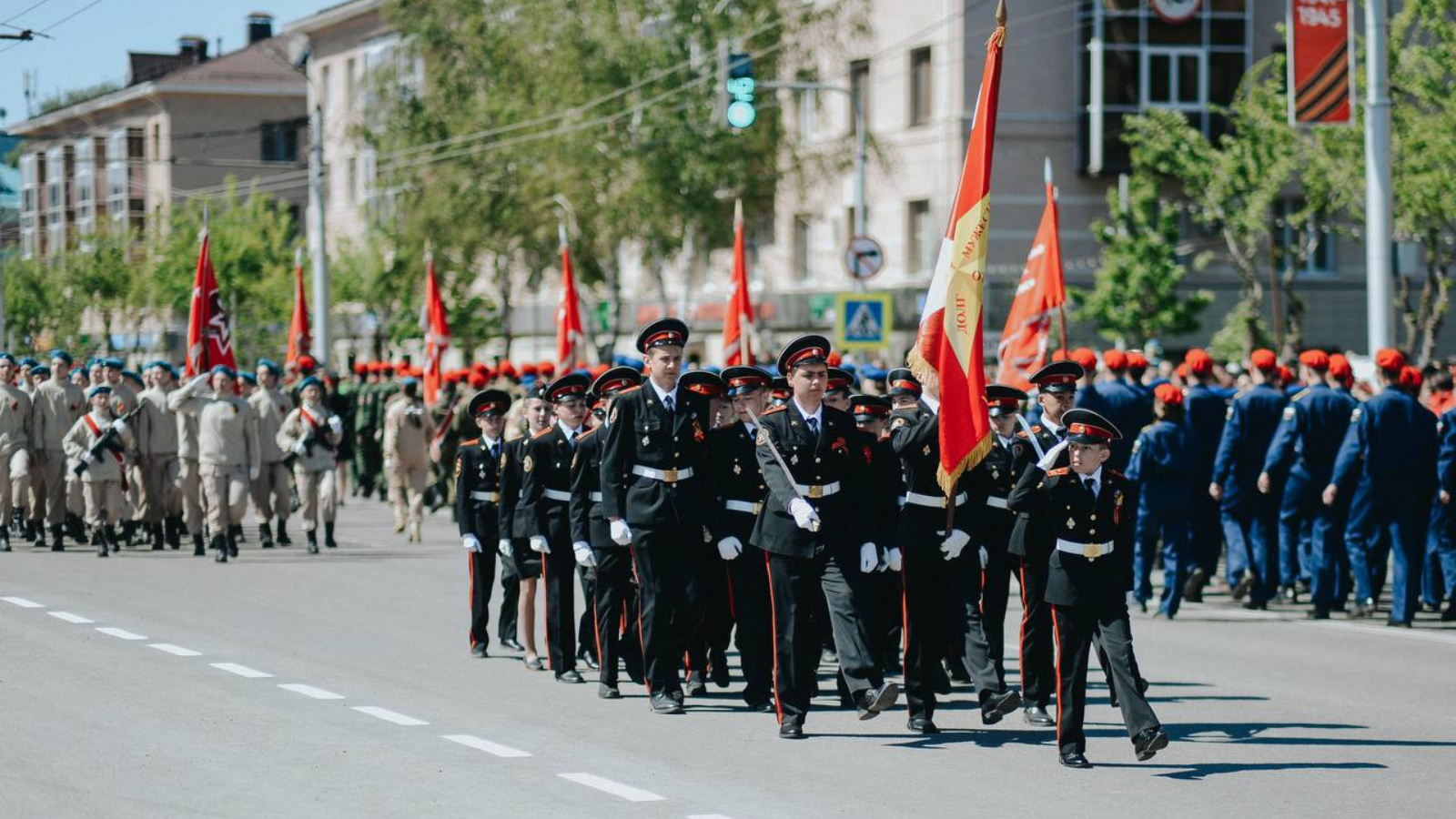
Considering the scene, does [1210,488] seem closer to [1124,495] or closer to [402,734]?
[1124,495]

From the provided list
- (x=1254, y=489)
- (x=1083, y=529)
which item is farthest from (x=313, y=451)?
(x=1083, y=529)

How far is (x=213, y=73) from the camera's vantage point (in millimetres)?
78938

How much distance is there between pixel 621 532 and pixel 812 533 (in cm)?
119

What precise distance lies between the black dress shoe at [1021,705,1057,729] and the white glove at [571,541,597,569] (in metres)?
2.56

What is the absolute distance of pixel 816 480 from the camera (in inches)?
424

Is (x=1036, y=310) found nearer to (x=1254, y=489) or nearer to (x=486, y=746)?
(x=1254, y=489)

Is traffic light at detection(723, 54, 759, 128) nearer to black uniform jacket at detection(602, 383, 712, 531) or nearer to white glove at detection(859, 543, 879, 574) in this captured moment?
black uniform jacket at detection(602, 383, 712, 531)

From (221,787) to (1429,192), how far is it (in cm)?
2580

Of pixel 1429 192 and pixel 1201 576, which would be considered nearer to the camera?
pixel 1201 576

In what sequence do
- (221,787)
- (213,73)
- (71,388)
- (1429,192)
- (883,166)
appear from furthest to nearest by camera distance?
(213,73), (883,166), (1429,192), (71,388), (221,787)

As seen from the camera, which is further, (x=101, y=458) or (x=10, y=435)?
(x=10, y=435)

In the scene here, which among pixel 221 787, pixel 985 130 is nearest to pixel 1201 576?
pixel 985 130

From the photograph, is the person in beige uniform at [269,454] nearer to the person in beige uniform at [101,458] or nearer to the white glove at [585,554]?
the person in beige uniform at [101,458]

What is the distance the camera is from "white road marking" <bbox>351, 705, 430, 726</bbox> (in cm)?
1091
